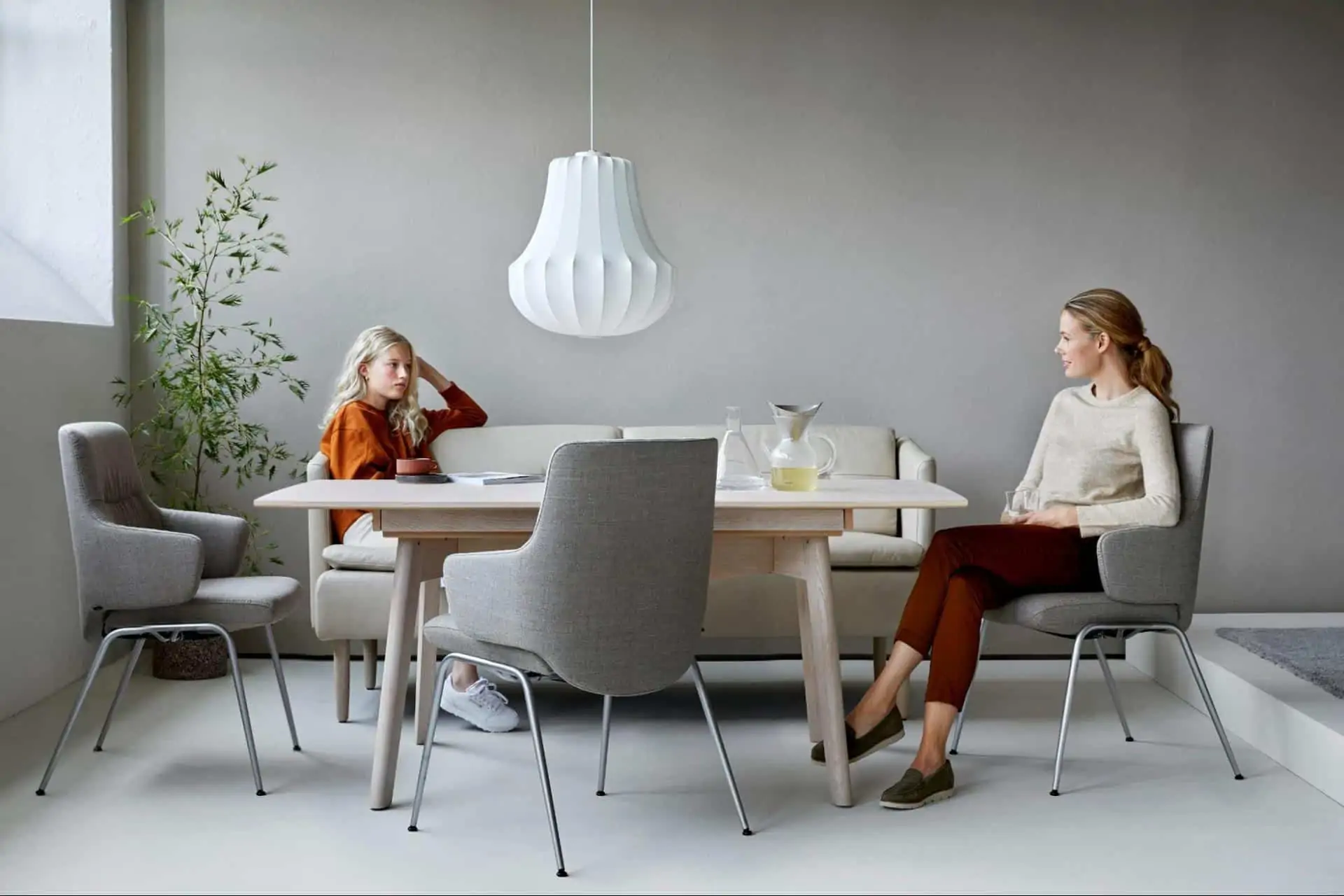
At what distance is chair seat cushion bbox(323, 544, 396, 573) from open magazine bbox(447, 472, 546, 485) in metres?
0.59

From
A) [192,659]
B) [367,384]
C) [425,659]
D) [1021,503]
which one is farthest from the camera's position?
[192,659]

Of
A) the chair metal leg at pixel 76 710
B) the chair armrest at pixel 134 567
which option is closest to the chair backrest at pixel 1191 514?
the chair armrest at pixel 134 567

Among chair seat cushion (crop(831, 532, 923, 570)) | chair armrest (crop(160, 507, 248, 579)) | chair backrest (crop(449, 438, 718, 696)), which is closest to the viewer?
chair backrest (crop(449, 438, 718, 696))

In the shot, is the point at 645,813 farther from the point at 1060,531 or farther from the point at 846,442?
the point at 846,442

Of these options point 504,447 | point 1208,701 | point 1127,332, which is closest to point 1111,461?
point 1127,332

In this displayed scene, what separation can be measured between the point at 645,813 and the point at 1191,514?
4.77 ft

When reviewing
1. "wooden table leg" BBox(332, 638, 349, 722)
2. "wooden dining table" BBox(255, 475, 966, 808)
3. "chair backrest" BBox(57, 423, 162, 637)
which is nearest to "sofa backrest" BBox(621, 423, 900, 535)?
"wooden dining table" BBox(255, 475, 966, 808)

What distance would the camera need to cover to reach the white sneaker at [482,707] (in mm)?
3516

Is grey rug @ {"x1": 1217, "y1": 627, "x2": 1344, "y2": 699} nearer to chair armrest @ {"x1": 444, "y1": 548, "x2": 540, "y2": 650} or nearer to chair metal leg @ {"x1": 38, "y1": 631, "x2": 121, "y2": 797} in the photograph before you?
chair armrest @ {"x1": 444, "y1": 548, "x2": 540, "y2": 650}

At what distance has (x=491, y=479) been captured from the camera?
10.0 ft

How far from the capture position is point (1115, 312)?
3217 millimetres

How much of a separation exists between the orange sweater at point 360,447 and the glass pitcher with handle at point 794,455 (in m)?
1.22

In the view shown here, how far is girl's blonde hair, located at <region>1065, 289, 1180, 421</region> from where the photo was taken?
3211mm

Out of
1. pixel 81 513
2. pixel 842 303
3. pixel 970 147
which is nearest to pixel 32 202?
pixel 81 513
